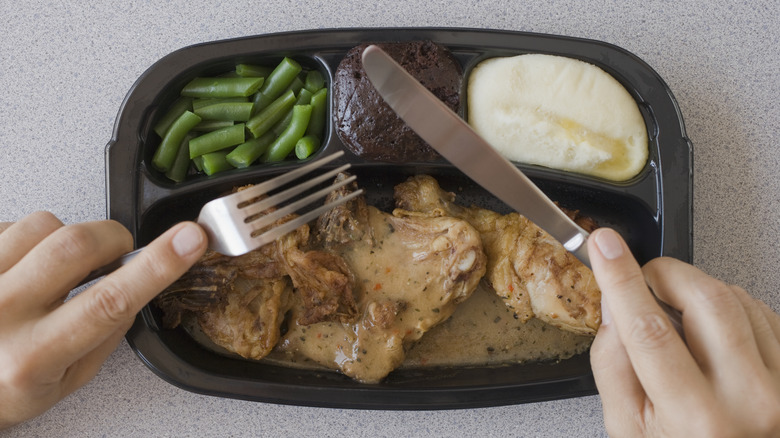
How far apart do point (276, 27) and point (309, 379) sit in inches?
68.7

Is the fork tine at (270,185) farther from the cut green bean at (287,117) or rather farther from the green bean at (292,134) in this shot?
the cut green bean at (287,117)

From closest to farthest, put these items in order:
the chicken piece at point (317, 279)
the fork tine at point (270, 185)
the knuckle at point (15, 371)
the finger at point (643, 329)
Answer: the finger at point (643, 329) → the knuckle at point (15, 371) → the fork tine at point (270, 185) → the chicken piece at point (317, 279)

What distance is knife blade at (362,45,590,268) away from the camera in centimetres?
181

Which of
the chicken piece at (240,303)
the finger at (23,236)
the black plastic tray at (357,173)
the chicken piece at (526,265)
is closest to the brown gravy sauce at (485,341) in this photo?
the black plastic tray at (357,173)

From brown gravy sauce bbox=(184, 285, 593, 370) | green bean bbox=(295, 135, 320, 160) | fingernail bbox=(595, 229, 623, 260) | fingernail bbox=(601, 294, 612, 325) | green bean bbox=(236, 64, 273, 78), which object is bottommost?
brown gravy sauce bbox=(184, 285, 593, 370)

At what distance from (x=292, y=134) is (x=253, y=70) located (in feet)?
1.20

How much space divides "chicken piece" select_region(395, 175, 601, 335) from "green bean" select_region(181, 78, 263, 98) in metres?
0.82

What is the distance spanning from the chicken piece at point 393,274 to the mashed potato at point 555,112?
490 millimetres

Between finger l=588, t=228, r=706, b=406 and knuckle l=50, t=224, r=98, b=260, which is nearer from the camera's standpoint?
finger l=588, t=228, r=706, b=406

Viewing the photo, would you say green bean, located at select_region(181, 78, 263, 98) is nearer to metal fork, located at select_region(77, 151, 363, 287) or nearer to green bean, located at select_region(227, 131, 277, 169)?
green bean, located at select_region(227, 131, 277, 169)

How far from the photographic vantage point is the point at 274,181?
2.13 m

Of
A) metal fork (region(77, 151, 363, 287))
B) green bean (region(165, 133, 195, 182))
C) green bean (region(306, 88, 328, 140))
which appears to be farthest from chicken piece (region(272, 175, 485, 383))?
green bean (region(165, 133, 195, 182))

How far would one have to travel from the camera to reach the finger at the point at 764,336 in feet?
6.08

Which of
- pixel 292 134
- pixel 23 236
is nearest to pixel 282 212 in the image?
pixel 292 134
